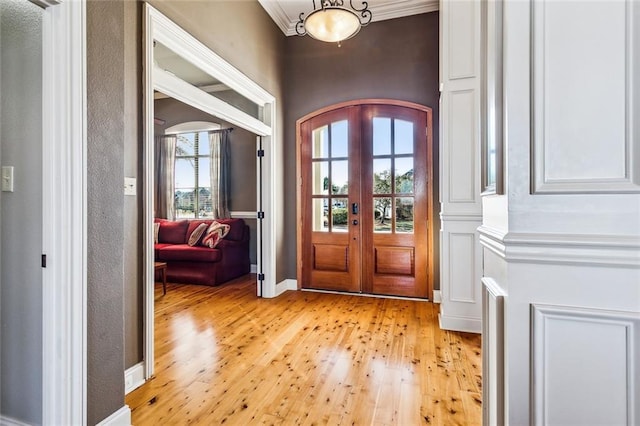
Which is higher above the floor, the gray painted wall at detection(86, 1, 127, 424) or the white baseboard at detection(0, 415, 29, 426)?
the gray painted wall at detection(86, 1, 127, 424)

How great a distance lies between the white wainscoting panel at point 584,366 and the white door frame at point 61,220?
167cm

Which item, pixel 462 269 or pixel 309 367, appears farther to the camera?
pixel 462 269

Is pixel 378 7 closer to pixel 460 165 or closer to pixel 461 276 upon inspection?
pixel 460 165

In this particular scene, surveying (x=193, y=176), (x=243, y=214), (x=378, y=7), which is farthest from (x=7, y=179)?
(x=193, y=176)

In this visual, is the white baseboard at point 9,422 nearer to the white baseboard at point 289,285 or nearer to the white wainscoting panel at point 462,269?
the white baseboard at point 289,285

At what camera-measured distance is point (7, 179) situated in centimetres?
146

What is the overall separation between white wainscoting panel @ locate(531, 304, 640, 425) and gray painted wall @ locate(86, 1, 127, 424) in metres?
1.70

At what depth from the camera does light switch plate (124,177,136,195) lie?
195 centimetres

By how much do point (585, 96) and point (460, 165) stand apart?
2253 millimetres

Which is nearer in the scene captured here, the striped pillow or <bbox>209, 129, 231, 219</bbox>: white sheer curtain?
the striped pillow

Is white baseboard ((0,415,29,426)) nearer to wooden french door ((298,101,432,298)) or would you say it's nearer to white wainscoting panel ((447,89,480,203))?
wooden french door ((298,101,432,298))

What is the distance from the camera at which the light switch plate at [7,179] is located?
1.46m

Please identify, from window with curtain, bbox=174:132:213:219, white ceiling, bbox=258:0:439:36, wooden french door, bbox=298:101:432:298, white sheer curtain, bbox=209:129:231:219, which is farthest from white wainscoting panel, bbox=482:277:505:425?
window with curtain, bbox=174:132:213:219

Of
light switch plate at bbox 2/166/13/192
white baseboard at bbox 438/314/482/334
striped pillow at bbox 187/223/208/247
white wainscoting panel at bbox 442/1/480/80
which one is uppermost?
white wainscoting panel at bbox 442/1/480/80
